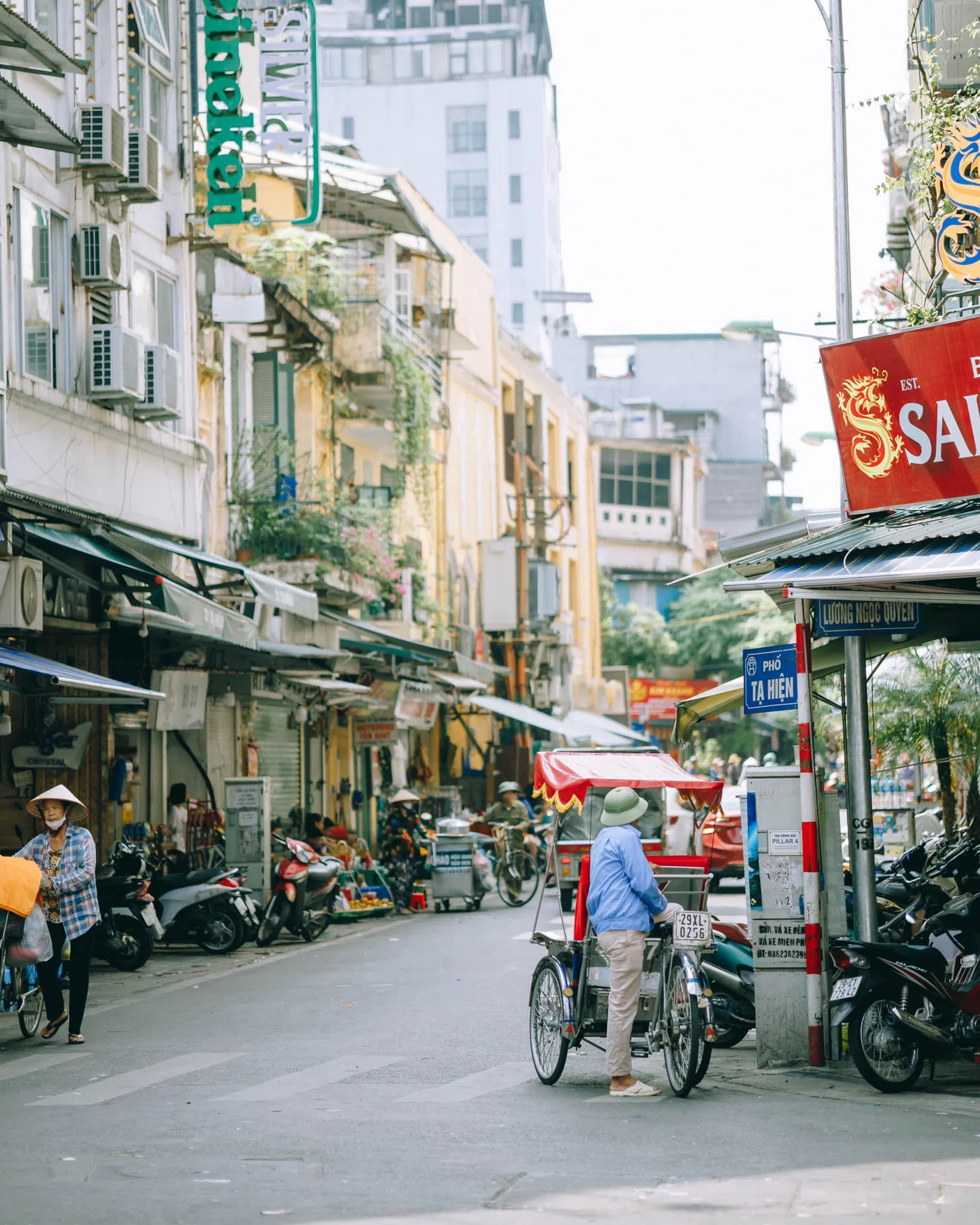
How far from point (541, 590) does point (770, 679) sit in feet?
106

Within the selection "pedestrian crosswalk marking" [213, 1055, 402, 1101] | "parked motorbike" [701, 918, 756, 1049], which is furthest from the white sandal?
"parked motorbike" [701, 918, 756, 1049]

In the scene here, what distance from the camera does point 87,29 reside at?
1978 cm

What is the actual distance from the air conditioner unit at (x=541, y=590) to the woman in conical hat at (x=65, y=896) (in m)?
31.0

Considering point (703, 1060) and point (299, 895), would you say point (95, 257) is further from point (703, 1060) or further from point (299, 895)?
point (703, 1060)

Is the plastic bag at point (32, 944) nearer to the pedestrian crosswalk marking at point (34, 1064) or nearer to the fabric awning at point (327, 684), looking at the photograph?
the pedestrian crosswalk marking at point (34, 1064)

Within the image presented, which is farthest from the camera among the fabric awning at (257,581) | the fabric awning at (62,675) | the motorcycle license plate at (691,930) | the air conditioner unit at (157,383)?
the air conditioner unit at (157,383)

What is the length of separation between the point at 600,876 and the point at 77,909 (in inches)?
168

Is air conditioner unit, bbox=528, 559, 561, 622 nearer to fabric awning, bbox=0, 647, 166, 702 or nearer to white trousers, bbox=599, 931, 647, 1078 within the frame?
fabric awning, bbox=0, 647, 166, 702

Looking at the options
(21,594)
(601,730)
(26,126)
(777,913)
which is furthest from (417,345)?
(777,913)

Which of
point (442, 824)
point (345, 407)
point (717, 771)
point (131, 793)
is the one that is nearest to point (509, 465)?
point (717, 771)

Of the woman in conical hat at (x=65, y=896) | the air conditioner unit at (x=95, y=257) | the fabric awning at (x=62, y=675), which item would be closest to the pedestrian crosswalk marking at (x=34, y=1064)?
the woman in conical hat at (x=65, y=896)

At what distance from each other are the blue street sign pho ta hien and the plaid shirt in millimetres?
4725

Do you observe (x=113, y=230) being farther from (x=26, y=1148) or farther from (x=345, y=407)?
(x=26, y=1148)

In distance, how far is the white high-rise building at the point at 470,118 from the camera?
84.3 metres
